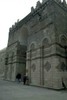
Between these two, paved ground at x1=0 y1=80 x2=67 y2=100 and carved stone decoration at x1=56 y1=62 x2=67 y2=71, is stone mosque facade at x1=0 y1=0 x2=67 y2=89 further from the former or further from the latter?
paved ground at x1=0 y1=80 x2=67 y2=100

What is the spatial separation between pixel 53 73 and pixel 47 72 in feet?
4.13

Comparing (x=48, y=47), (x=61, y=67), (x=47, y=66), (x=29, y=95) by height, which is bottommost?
(x=29, y=95)

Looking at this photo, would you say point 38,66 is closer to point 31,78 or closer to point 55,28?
point 31,78

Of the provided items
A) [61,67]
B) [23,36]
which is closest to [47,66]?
[61,67]

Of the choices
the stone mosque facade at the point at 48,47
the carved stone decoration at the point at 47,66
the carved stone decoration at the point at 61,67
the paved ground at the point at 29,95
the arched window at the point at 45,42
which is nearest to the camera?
the paved ground at the point at 29,95

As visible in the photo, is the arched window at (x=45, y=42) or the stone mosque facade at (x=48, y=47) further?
the arched window at (x=45, y=42)

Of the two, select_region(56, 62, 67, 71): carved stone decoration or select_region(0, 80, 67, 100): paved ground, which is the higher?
select_region(56, 62, 67, 71): carved stone decoration

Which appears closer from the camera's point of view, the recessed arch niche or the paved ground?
the paved ground

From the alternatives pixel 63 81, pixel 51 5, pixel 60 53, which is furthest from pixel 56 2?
pixel 63 81

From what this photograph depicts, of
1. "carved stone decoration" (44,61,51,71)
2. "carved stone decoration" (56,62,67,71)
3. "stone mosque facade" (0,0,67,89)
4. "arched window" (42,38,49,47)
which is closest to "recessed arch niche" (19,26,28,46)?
"stone mosque facade" (0,0,67,89)

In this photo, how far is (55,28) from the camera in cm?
1595

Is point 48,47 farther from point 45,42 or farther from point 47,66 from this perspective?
point 47,66

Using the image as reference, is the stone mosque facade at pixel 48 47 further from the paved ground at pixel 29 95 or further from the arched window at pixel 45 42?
the paved ground at pixel 29 95

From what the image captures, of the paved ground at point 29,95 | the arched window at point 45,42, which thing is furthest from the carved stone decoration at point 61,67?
the paved ground at point 29,95
